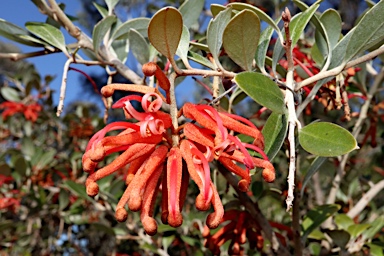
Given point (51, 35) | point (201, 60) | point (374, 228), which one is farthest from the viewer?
point (374, 228)

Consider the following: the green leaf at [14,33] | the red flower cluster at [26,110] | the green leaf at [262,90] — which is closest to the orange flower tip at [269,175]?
the green leaf at [262,90]

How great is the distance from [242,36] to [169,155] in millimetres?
230

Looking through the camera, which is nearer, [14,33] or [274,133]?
[274,133]

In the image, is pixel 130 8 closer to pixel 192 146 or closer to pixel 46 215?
pixel 46 215

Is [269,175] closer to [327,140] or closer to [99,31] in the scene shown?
[327,140]

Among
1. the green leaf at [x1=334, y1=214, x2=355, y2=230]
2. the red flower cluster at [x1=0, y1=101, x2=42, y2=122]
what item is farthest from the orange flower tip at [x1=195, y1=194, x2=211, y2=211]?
the red flower cluster at [x1=0, y1=101, x2=42, y2=122]

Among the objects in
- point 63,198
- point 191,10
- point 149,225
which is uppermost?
point 191,10

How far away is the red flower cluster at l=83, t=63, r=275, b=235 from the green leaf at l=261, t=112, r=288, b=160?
0.21 feet

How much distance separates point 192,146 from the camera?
0.66 metres

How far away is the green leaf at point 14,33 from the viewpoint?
3.57 feet

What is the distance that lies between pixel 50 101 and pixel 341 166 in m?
1.94

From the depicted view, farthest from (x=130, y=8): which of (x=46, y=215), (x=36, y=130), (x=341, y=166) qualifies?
(x=341, y=166)

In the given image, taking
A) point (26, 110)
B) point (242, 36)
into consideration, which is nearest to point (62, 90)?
point (242, 36)

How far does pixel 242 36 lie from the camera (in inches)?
27.9
